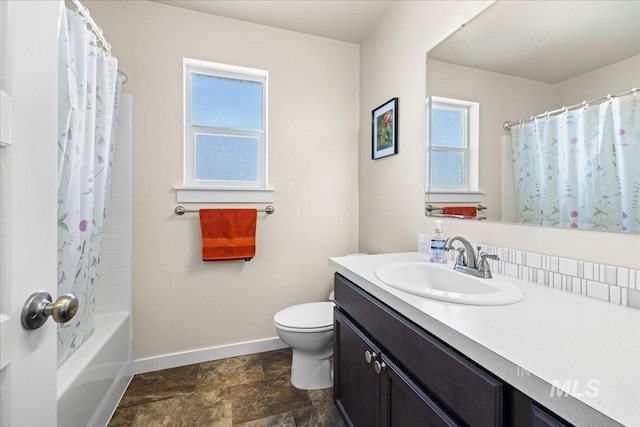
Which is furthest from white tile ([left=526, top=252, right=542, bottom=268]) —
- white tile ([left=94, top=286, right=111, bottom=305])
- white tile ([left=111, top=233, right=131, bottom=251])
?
white tile ([left=94, top=286, right=111, bottom=305])

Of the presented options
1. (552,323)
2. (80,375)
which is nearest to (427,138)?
(552,323)

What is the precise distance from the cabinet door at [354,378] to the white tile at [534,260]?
63cm

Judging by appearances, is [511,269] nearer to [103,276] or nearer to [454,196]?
[454,196]

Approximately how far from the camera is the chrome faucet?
40.2 inches

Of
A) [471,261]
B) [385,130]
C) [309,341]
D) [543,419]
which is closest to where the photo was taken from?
[543,419]

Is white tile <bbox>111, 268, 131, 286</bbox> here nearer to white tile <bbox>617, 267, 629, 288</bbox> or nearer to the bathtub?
the bathtub

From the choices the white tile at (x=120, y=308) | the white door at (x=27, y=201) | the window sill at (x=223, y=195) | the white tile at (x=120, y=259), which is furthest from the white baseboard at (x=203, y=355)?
the white door at (x=27, y=201)

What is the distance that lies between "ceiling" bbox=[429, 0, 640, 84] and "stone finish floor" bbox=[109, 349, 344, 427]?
5.78 feet

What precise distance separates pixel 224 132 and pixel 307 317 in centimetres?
140

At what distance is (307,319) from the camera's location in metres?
1.60

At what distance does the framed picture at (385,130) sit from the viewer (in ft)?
5.77

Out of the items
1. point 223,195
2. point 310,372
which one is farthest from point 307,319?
point 223,195

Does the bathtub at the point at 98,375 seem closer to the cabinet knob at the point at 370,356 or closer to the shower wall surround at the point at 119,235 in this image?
the shower wall surround at the point at 119,235

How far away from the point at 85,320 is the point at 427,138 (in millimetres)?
1964
